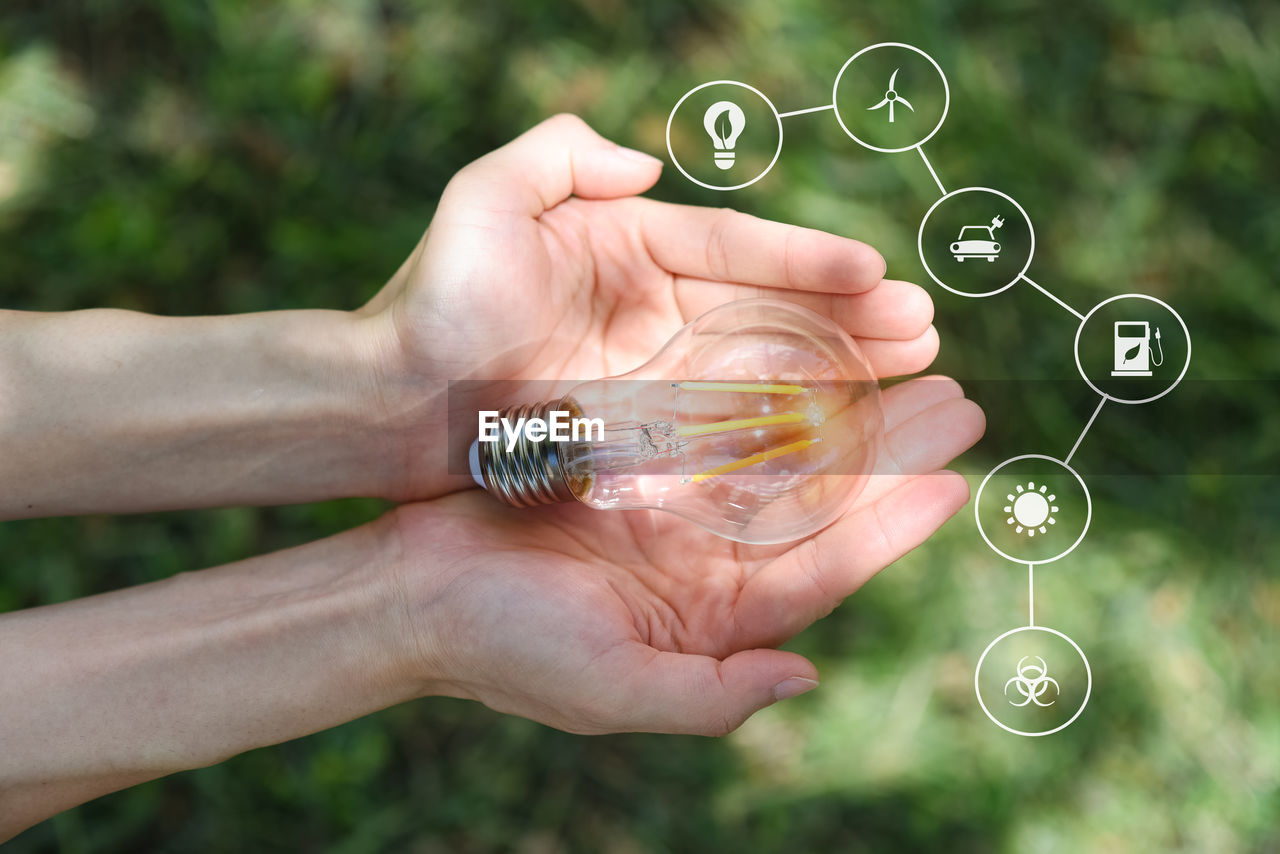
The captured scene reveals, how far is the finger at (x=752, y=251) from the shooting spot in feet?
3.97

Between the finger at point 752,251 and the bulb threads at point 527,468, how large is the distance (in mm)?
265

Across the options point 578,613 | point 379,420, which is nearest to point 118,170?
point 379,420

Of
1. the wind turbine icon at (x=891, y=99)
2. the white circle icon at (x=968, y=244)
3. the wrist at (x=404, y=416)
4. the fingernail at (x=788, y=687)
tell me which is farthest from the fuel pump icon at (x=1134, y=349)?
the wrist at (x=404, y=416)

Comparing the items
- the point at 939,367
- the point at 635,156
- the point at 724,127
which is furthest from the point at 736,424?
the point at 724,127

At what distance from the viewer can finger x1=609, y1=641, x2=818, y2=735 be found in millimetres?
1059

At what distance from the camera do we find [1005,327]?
164cm

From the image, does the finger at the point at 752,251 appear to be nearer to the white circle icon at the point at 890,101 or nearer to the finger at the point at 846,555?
the finger at the point at 846,555

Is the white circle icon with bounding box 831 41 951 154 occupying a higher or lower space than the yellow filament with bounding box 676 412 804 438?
higher

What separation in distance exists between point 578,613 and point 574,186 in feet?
1.88

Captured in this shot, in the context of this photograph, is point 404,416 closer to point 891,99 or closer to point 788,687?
point 788,687

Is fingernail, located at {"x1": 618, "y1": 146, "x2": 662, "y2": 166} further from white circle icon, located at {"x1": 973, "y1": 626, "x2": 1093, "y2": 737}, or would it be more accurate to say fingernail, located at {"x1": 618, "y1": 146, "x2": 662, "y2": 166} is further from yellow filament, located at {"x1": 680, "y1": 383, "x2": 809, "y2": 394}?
white circle icon, located at {"x1": 973, "y1": 626, "x2": 1093, "y2": 737}

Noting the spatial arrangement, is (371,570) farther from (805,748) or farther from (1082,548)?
(1082,548)

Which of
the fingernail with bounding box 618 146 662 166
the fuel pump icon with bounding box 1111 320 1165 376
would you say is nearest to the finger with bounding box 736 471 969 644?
the fingernail with bounding box 618 146 662 166

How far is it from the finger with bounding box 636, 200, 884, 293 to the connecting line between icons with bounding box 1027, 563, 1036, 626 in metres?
0.67
